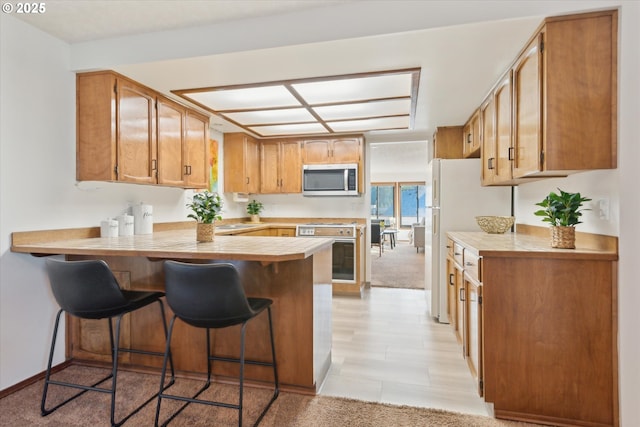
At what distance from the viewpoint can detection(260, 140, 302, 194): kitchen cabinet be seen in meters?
4.85

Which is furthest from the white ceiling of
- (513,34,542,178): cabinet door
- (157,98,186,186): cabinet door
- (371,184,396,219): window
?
(371,184,396,219): window

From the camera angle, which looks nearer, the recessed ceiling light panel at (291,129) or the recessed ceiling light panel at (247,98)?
the recessed ceiling light panel at (247,98)

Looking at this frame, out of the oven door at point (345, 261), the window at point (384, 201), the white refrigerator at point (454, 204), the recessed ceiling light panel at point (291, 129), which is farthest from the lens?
the window at point (384, 201)

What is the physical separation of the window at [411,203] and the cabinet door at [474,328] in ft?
30.0

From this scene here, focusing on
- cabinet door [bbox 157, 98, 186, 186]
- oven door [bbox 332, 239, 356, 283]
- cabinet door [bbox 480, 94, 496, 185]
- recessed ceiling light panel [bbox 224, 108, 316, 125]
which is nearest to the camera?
cabinet door [bbox 480, 94, 496, 185]

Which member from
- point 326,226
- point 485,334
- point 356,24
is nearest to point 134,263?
point 356,24

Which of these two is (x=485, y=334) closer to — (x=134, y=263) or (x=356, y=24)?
(x=356, y=24)

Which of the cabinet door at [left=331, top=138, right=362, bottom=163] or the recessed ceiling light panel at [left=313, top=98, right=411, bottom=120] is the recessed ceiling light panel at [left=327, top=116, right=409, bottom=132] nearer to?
the recessed ceiling light panel at [left=313, top=98, right=411, bottom=120]

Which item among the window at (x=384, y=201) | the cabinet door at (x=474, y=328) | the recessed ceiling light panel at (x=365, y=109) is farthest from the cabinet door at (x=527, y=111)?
the window at (x=384, y=201)

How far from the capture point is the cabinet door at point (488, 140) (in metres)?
2.76

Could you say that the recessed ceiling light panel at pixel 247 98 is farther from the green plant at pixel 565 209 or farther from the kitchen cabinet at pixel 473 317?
the green plant at pixel 565 209

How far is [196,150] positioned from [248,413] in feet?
8.22

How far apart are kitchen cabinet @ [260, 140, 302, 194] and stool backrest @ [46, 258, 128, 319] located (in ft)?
10.4

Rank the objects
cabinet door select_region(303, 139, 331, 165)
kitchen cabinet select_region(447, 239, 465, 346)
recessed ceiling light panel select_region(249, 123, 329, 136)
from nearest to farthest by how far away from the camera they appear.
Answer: kitchen cabinet select_region(447, 239, 465, 346), recessed ceiling light panel select_region(249, 123, 329, 136), cabinet door select_region(303, 139, 331, 165)
